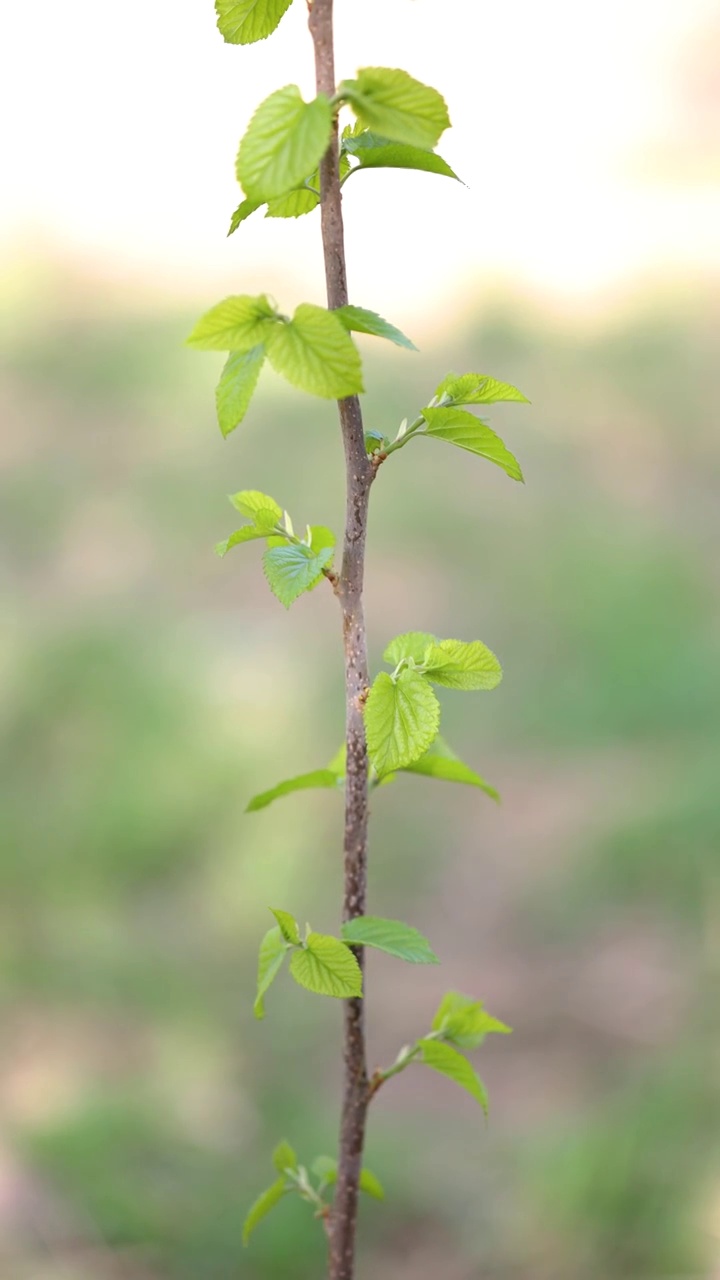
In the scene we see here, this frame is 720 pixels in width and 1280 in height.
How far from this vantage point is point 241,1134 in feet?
2.90

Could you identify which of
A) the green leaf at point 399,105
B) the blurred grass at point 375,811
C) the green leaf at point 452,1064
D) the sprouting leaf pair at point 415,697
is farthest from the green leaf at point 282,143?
the blurred grass at point 375,811

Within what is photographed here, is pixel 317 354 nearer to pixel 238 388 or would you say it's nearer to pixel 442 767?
Answer: pixel 238 388

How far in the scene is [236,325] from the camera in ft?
1.14

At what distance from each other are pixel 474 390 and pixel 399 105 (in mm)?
89

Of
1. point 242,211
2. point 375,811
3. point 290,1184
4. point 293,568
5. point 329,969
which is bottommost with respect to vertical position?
point 375,811

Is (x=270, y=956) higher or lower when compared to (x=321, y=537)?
lower

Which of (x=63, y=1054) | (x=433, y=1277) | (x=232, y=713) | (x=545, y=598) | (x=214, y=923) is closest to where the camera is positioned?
(x=433, y=1277)

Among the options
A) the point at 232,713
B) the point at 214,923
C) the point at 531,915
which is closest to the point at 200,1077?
the point at 214,923

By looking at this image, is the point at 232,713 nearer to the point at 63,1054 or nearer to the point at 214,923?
the point at 214,923

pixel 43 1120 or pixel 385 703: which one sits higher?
pixel 385 703

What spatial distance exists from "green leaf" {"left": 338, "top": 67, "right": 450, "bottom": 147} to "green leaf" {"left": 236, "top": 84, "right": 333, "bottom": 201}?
0.04 feet

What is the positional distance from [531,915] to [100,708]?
513mm

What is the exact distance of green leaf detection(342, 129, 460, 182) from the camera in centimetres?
38

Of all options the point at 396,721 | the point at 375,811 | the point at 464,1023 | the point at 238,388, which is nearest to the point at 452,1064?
the point at 464,1023
